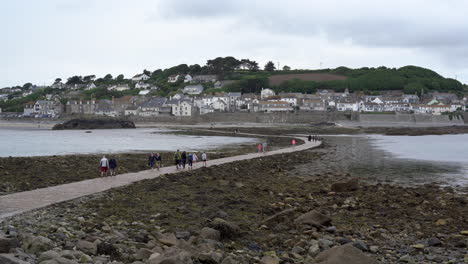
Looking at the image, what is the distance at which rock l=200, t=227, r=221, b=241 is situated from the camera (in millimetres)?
9133

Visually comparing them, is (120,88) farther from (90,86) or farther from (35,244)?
(35,244)

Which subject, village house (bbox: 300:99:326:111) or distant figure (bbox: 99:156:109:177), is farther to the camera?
village house (bbox: 300:99:326:111)

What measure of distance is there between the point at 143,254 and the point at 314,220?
4.82 metres

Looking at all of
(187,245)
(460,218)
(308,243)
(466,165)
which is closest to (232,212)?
(308,243)

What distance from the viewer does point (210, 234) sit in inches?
362

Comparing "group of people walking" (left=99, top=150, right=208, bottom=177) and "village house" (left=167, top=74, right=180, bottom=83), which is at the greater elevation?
"village house" (left=167, top=74, right=180, bottom=83)

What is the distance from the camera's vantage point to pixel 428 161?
97.1ft

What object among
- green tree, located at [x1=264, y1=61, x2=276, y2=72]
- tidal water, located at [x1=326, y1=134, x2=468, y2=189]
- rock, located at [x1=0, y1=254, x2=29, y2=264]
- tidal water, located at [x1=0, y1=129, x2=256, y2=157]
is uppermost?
green tree, located at [x1=264, y1=61, x2=276, y2=72]

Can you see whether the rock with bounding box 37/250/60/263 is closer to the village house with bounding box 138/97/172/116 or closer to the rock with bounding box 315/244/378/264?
the rock with bounding box 315/244/378/264

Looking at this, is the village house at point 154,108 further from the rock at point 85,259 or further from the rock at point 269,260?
the rock at point 85,259

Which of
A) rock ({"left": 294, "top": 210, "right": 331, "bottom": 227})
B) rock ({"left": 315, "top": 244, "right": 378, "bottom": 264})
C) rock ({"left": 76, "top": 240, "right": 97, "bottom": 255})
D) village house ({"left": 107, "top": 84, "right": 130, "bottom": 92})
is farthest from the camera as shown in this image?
village house ({"left": 107, "top": 84, "right": 130, "bottom": 92})

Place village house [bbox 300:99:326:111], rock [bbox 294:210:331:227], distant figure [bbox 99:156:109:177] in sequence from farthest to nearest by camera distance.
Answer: village house [bbox 300:99:326:111], distant figure [bbox 99:156:109:177], rock [bbox 294:210:331:227]

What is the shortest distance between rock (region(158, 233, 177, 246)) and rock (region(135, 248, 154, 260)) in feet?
2.83

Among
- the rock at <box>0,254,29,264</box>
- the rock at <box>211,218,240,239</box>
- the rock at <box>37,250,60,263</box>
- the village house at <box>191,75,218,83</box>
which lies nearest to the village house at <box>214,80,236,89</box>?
the village house at <box>191,75,218,83</box>
